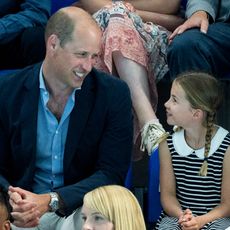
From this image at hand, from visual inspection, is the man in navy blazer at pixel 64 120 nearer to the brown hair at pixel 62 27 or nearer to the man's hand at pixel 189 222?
the brown hair at pixel 62 27

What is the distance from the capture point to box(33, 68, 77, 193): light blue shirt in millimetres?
2945

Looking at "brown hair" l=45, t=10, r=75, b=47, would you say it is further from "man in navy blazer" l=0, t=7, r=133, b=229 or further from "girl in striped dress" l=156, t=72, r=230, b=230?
"girl in striped dress" l=156, t=72, r=230, b=230

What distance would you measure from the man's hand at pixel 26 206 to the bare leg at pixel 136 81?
805mm

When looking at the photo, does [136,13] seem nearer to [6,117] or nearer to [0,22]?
[0,22]

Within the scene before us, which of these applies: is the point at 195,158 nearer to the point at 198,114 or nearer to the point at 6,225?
the point at 198,114

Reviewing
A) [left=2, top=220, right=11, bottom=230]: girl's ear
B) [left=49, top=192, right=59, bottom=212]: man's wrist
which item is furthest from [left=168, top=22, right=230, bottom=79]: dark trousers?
[left=2, top=220, right=11, bottom=230]: girl's ear

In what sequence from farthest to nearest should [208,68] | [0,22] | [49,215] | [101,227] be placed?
1. [0,22]
2. [208,68]
3. [49,215]
4. [101,227]

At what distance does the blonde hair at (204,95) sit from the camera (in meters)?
2.98

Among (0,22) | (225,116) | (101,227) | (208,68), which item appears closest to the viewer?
(101,227)

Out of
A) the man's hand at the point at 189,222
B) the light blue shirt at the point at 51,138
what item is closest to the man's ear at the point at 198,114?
the man's hand at the point at 189,222

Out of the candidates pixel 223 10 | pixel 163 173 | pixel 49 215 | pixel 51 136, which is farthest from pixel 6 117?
pixel 223 10

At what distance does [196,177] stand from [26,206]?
74cm

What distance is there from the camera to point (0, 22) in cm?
367

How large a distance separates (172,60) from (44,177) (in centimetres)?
87
